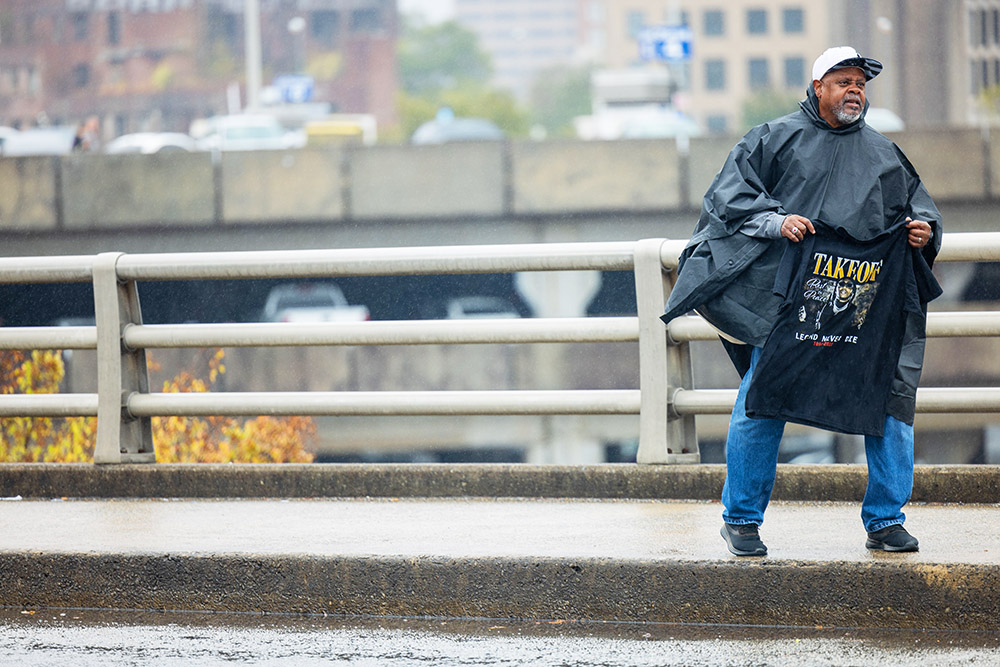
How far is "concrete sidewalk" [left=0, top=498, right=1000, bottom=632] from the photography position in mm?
4254

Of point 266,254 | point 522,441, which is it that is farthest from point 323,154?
point 266,254

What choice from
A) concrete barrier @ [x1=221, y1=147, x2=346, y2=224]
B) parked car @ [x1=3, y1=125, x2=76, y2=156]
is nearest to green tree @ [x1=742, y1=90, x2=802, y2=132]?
parked car @ [x1=3, y1=125, x2=76, y2=156]

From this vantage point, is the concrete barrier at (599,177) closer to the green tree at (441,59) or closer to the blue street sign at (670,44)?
the blue street sign at (670,44)

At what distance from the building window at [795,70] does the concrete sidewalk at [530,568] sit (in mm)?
99632

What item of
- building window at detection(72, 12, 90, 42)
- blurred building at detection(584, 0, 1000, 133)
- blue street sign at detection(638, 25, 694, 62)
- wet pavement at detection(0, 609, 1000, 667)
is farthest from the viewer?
building window at detection(72, 12, 90, 42)

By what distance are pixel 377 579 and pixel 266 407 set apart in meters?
1.68

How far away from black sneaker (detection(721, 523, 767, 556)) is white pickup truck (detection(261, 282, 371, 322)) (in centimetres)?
2081

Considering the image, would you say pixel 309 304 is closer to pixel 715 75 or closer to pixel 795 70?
pixel 715 75

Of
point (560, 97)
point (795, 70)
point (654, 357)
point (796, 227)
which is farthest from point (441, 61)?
point (796, 227)

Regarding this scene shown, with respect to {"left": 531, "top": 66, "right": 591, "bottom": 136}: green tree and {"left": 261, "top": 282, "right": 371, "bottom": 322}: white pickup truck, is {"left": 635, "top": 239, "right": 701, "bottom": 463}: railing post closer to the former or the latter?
{"left": 261, "top": 282, "right": 371, "bottom": 322}: white pickup truck

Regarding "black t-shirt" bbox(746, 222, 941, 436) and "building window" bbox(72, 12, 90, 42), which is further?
"building window" bbox(72, 12, 90, 42)

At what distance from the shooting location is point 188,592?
4.69 metres

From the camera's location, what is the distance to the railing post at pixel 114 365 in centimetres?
611

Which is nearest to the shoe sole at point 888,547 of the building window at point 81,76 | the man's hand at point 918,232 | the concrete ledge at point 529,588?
the concrete ledge at point 529,588
